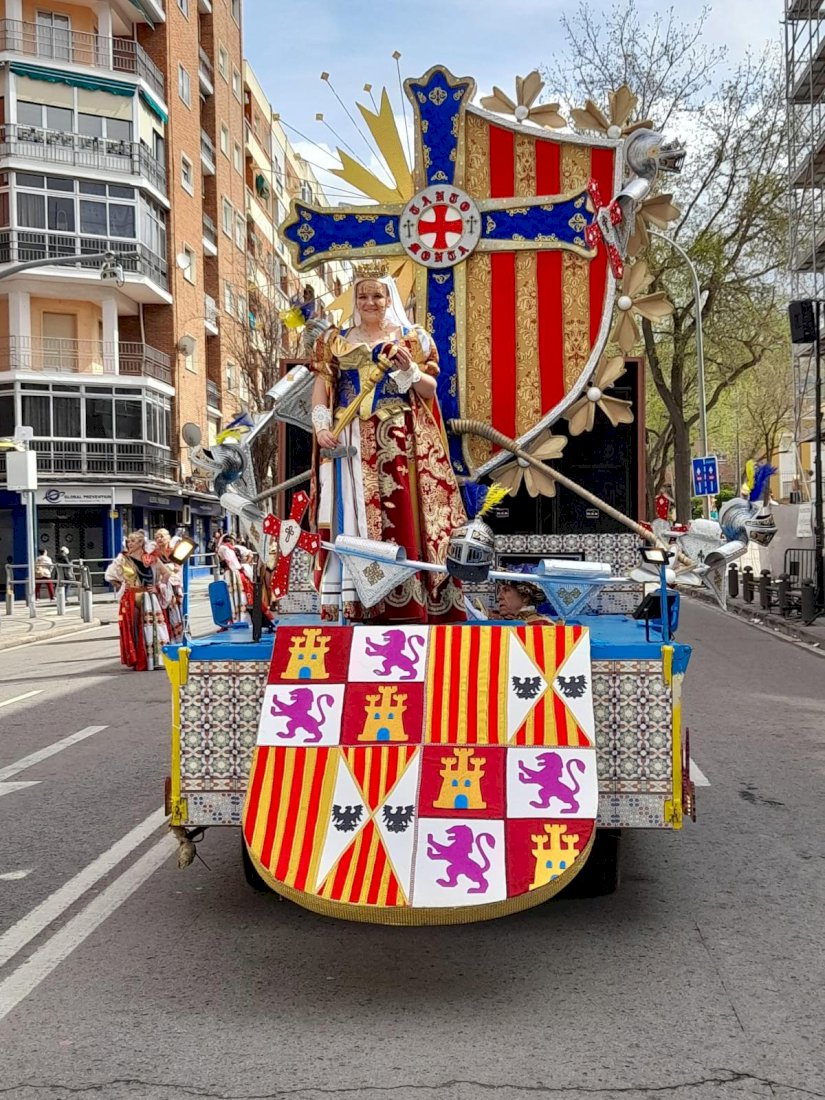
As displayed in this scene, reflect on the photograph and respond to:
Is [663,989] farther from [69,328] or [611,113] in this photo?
[69,328]

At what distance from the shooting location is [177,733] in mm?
5109

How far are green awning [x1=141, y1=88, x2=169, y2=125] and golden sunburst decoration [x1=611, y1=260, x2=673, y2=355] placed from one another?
121ft

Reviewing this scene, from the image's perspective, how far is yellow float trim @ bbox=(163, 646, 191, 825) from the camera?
509 cm

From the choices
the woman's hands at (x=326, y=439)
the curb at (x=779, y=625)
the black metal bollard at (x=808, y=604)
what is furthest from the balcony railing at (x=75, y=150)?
the woman's hands at (x=326, y=439)

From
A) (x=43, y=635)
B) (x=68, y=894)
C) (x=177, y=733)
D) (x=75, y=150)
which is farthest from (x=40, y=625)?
(x=177, y=733)

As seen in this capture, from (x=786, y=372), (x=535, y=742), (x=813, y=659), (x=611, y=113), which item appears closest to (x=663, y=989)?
(x=535, y=742)

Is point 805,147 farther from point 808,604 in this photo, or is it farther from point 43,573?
point 43,573

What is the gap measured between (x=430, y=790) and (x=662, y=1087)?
1.43 meters

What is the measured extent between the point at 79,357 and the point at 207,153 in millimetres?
13427

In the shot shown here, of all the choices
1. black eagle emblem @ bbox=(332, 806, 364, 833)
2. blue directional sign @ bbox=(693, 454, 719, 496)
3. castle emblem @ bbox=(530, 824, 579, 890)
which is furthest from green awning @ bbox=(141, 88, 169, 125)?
castle emblem @ bbox=(530, 824, 579, 890)

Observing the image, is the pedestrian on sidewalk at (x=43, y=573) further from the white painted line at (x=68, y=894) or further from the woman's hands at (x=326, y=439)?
the woman's hands at (x=326, y=439)

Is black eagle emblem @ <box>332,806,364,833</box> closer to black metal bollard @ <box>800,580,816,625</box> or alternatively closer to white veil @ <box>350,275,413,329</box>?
white veil @ <box>350,275,413,329</box>

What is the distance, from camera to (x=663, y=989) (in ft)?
14.4

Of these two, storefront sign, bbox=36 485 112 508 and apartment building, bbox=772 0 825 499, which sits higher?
apartment building, bbox=772 0 825 499
